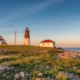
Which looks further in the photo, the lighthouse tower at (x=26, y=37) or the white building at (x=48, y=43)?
the white building at (x=48, y=43)

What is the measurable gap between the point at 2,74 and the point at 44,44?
241ft

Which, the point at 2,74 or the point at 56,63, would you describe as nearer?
the point at 2,74

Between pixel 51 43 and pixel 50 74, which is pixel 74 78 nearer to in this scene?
pixel 50 74

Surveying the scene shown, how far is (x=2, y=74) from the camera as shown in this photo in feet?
32.5

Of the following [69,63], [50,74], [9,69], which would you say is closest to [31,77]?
[50,74]

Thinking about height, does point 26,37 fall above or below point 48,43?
above

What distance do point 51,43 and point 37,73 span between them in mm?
72376

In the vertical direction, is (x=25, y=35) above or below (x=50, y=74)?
above

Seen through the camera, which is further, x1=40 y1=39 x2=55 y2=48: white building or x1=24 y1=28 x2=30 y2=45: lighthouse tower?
x1=40 y1=39 x2=55 y2=48: white building

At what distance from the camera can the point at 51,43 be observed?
8206cm

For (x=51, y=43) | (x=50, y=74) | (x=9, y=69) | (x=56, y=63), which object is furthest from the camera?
(x=51, y=43)

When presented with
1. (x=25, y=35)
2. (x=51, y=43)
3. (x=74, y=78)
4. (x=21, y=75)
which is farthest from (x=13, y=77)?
(x=51, y=43)

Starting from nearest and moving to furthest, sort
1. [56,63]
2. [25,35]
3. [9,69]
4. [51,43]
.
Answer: [9,69] → [56,63] → [25,35] → [51,43]

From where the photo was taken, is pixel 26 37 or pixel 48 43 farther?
pixel 48 43
